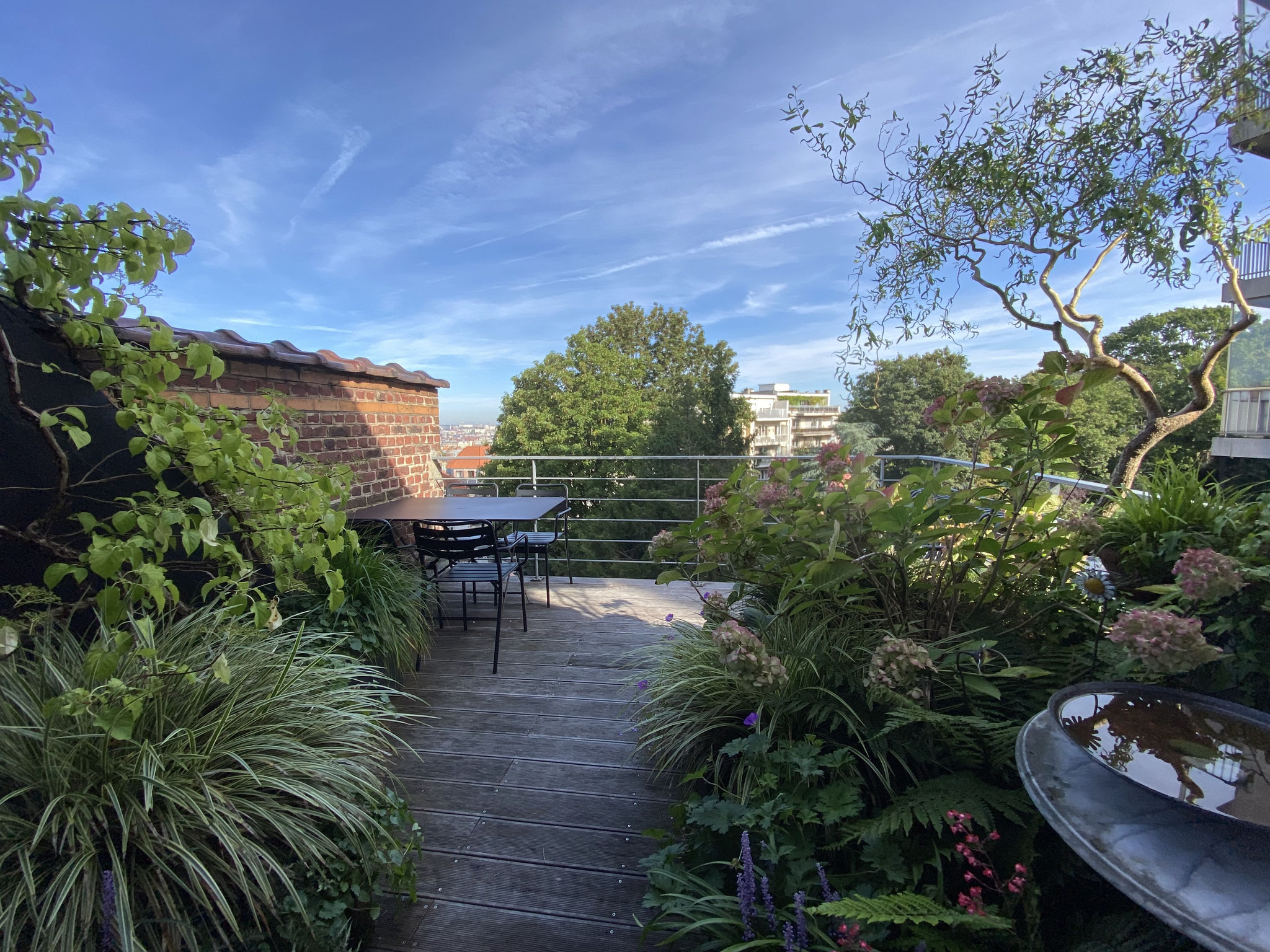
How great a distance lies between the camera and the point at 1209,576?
1028mm

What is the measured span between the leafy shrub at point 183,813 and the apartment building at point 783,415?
55.7 ft

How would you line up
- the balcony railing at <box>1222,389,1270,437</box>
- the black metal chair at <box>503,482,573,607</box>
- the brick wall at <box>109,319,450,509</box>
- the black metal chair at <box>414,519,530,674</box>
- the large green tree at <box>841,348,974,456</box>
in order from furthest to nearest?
1. the large green tree at <box>841,348,974,456</box>
2. the balcony railing at <box>1222,389,1270,437</box>
3. the black metal chair at <box>503,482,573,607</box>
4. the black metal chair at <box>414,519,530,674</box>
5. the brick wall at <box>109,319,450,509</box>

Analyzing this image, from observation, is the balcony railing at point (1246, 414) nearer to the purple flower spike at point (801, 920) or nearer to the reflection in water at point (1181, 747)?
the reflection in water at point (1181, 747)

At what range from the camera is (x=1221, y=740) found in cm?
90

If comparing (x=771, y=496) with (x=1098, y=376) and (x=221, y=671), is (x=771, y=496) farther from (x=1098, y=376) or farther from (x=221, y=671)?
(x=221, y=671)

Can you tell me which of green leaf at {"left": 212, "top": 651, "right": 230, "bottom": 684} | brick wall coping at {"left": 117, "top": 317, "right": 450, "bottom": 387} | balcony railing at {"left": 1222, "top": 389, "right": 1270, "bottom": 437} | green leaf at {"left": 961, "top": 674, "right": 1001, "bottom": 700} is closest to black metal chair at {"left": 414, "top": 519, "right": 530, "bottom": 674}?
brick wall coping at {"left": 117, "top": 317, "right": 450, "bottom": 387}

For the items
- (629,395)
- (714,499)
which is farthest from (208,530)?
(629,395)

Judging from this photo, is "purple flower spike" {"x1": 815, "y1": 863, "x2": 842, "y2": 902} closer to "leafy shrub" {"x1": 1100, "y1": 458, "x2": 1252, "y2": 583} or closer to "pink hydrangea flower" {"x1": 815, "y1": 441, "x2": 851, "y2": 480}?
"pink hydrangea flower" {"x1": 815, "y1": 441, "x2": 851, "y2": 480}

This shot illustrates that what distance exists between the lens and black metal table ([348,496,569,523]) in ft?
10.1

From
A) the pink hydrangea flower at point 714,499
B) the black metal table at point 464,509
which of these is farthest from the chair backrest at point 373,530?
the pink hydrangea flower at point 714,499

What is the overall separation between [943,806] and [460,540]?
2287 mm

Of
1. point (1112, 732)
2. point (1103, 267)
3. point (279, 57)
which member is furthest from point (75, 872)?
point (1103, 267)

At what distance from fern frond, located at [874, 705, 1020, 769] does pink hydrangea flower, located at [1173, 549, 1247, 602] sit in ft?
1.41

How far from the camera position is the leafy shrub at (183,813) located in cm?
105
